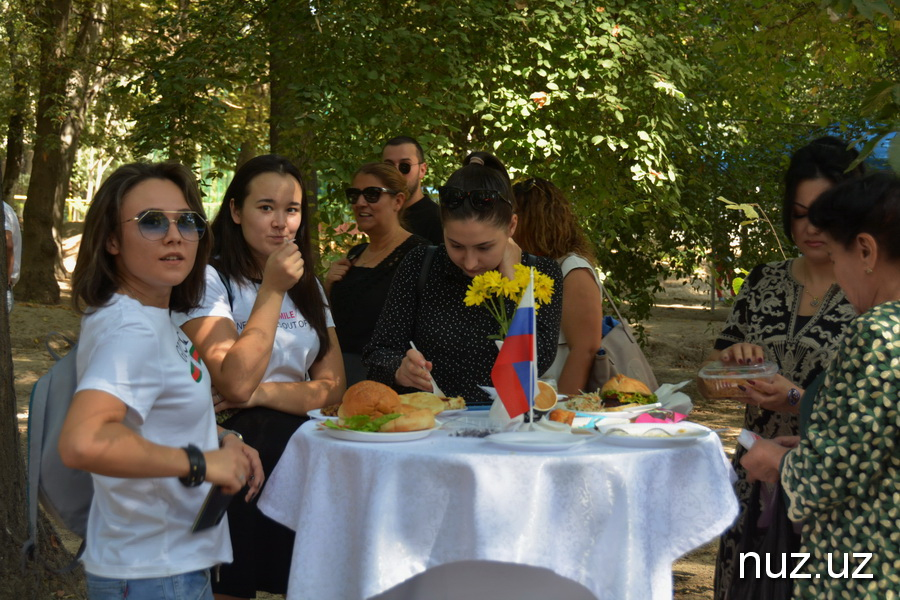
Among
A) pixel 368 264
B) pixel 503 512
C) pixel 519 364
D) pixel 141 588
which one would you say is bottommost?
pixel 141 588

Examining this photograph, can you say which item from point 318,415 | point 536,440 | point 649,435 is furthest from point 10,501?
point 649,435

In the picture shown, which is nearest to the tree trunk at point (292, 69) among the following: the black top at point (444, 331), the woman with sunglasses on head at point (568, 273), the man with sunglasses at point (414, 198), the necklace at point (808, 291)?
the man with sunglasses at point (414, 198)

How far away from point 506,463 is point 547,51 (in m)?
5.61

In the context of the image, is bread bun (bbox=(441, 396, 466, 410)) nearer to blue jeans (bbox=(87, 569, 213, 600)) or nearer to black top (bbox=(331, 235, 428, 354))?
blue jeans (bbox=(87, 569, 213, 600))

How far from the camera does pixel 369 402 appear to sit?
2.95 m

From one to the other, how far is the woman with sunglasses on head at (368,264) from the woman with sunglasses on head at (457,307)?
90 cm

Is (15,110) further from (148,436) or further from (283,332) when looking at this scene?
(148,436)

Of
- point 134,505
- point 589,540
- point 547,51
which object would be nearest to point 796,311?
point 589,540

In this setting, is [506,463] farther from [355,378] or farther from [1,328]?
[1,328]

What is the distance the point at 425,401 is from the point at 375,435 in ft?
1.29

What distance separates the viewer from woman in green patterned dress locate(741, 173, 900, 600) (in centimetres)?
230

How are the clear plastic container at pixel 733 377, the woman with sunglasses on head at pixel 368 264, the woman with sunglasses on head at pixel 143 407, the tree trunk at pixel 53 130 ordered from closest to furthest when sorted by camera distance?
1. the woman with sunglasses on head at pixel 143 407
2. the clear plastic container at pixel 733 377
3. the woman with sunglasses on head at pixel 368 264
4. the tree trunk at pixel 53 130

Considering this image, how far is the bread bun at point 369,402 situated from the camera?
2.95m

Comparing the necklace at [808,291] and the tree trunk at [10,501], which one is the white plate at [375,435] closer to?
the necklace at [808,291]
